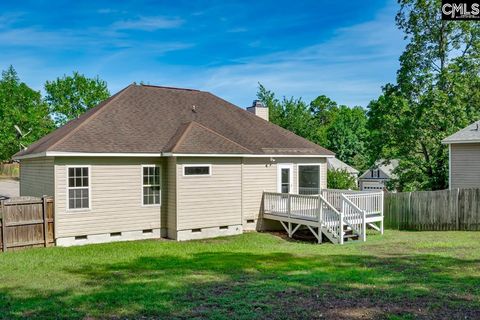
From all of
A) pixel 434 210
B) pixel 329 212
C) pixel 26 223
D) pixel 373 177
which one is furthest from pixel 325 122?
pixel 26 223

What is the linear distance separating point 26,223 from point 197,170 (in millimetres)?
5868

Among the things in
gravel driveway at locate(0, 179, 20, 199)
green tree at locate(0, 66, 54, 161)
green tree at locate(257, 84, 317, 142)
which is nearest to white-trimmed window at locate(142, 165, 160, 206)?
gravel driveway at locate(0, 179, 20, 199)

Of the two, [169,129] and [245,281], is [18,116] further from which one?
[245,281]

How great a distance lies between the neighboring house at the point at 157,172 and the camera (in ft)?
45.5

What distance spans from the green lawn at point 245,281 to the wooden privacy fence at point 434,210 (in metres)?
3.35

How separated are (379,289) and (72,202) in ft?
33.9

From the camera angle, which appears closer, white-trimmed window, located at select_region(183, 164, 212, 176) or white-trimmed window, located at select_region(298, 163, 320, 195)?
white-trimmed window, located at select_region(183, 164, 212, 176)

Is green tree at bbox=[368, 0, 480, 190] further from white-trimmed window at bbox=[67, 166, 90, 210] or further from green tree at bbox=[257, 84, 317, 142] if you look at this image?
white-trimmed window at bbox=[67, 166, 90, 210]

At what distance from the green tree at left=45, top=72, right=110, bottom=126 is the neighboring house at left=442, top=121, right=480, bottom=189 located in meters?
45.1

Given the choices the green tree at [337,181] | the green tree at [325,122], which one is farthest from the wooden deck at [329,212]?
the green tree at [325,122]

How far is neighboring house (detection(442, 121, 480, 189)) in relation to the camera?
19484 millimetres

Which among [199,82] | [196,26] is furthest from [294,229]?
[199,82]

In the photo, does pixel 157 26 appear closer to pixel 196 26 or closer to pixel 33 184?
pixel 196 26

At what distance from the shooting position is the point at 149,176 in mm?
15352
